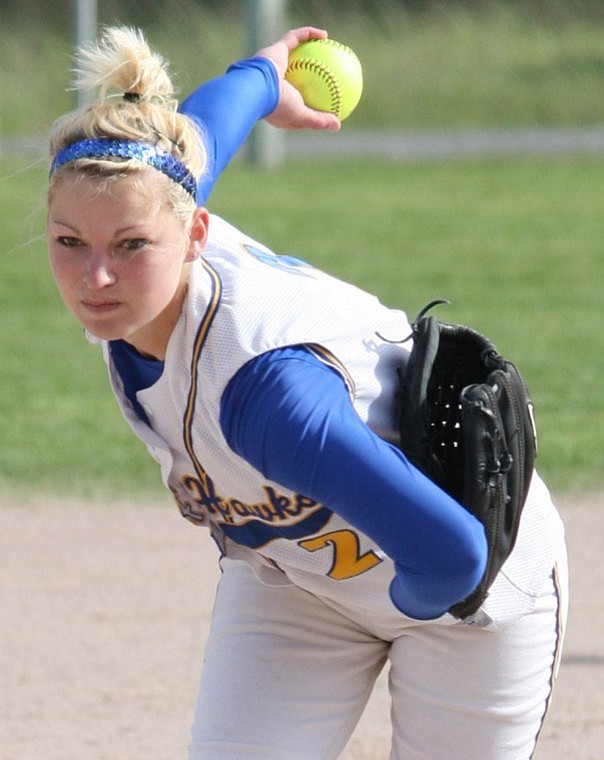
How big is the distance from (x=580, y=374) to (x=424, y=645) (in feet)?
20.4

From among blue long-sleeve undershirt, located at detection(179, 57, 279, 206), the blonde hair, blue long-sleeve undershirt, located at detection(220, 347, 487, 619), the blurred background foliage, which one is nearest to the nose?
the blonde hair

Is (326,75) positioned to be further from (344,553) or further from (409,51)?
(409,51)

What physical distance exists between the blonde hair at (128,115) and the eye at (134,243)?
0.10 meters

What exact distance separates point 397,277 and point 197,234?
9.41 meters

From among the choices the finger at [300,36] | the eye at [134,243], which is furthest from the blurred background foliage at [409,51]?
the eye at [134,243]

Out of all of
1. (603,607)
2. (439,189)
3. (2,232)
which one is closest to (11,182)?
(2,232)

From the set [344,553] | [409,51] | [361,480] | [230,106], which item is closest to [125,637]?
[230,106]

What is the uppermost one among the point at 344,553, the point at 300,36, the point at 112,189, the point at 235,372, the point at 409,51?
the point at 409,51

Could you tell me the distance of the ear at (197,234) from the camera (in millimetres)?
2490

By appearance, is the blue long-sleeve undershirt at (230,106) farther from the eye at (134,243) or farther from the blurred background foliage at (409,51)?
the blurred background foliage at (409,51)

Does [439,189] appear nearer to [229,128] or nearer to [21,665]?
[21,665]

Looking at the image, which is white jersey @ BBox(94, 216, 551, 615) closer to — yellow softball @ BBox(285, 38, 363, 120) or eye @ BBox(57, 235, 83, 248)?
eye @ BBox(57, 235, 83, 248)

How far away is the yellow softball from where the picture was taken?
3.58 meters

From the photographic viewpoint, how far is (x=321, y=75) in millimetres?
3586
